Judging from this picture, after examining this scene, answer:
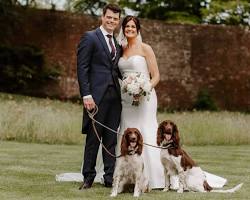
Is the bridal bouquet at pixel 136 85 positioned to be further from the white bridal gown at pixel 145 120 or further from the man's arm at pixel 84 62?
the man's arm at pixel 84 62

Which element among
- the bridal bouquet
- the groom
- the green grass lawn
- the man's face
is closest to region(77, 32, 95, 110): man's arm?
the groom

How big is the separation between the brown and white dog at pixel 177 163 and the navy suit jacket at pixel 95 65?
0.78m

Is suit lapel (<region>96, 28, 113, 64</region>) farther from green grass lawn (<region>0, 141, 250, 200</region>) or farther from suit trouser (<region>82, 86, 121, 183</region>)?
green grass lawn (<region>0, 141, 250, 200</region>)

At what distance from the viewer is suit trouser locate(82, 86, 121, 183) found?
780 cm

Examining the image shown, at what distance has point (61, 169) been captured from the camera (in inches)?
393

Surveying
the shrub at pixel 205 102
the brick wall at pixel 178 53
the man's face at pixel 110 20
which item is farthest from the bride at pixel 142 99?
the shrub at pixel 205 102

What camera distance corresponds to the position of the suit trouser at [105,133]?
7.80 meters

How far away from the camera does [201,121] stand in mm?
15938

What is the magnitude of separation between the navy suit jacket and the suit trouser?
0.26 feet

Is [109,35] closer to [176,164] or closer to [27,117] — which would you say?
[176,164]

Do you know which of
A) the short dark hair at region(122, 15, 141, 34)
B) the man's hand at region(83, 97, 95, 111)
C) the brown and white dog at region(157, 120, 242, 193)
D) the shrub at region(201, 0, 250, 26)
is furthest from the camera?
the shrub at region(201, 0, 250, 26)

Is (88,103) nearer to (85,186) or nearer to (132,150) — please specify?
(132,150)

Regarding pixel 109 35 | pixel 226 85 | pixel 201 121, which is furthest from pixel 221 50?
pixel 109 35

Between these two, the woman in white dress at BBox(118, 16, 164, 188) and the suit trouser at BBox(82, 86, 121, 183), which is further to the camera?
the woman in white dress at BBox(118, 16, 164, 188)
